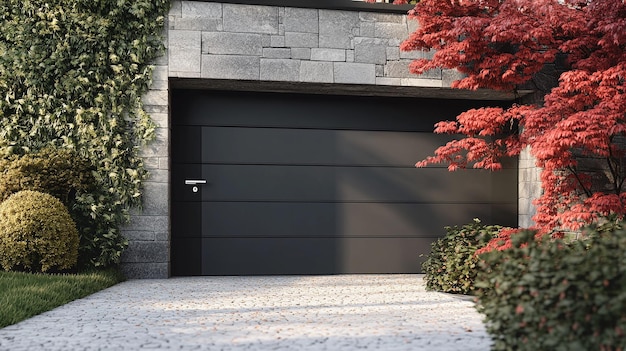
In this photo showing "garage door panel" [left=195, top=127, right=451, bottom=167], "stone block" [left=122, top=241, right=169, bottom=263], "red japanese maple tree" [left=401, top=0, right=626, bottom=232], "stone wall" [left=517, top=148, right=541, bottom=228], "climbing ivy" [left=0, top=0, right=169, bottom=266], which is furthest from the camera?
"stone wall" [left=517, top=148, right=541, bottom=228]

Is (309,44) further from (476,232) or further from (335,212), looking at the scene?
(476,232)

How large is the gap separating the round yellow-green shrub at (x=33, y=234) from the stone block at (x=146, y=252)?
Answer: 2.38ft

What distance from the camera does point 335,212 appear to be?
7.48 meters

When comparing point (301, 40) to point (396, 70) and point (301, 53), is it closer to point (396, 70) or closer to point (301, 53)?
point (301, 53)

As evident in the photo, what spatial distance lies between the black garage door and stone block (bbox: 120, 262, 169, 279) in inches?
11.8

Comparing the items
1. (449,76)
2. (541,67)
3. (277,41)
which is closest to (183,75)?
(277,41)

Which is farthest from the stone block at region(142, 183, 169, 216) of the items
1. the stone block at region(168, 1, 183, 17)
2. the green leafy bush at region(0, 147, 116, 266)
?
the stone block at region(168, 1, 183, 17)

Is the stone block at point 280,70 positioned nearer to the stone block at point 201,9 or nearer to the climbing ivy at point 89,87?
the stone block at point 201,9

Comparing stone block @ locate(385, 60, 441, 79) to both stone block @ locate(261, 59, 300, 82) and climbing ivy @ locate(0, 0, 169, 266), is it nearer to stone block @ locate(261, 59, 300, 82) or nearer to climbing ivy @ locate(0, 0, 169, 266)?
stone block @ locate(261, 59, 300, 82)

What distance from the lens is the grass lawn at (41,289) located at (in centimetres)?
445

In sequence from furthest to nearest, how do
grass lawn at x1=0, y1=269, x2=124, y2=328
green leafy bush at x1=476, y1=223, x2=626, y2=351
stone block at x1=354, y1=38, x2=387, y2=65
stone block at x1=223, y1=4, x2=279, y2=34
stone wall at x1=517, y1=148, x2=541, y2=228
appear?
1. stone wall at x1=517, y1=148, x2=541, y2=228
2. stone block at x1=354, y1=38, x2=387, y2=65
3. stone block at x1=223, y1=4, x2=279, y2=34
4. grass lawn at x1=0, y1=269, x2=124, y2=328
5. green leafy bush at x1=476, y1=223, x2=626, y2=351

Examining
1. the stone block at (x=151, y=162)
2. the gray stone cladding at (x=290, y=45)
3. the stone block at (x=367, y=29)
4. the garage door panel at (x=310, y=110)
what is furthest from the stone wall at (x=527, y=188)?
the stone block at (x=151, y=162)

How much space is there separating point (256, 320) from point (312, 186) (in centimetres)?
324

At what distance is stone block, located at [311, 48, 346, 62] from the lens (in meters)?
7.13
